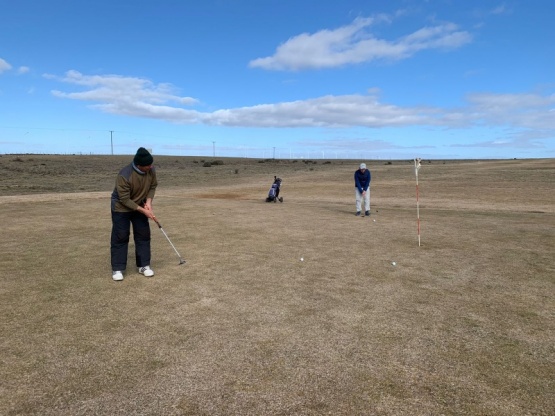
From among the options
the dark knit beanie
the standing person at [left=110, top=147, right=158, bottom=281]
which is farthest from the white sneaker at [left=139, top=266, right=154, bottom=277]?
the dark knit beanie

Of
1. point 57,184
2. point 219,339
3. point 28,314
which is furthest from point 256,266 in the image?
point 57,184

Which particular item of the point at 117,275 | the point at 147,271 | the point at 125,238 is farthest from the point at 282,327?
the point at 125,238

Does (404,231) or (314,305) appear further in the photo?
(404,231)

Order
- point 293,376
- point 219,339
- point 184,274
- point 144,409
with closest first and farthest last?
point 144,409, point 293,376, point 219,339, point 184,274

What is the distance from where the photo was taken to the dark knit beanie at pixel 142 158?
7294mm

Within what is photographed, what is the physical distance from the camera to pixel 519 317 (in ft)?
18.0

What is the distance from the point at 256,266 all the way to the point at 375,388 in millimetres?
4442

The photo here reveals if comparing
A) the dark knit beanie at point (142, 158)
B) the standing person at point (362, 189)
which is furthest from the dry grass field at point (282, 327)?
the standing person at point (362, 189)

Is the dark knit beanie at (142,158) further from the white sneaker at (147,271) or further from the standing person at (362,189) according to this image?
the standing person at (362,189)

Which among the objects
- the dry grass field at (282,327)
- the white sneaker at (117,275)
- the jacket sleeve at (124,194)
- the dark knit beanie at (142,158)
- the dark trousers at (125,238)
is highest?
the dark knit beanie at (142,158)

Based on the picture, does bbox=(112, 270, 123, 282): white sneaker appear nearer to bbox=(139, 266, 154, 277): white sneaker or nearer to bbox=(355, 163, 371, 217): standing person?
bbox=(139, 266, 154, 277): white sneaker

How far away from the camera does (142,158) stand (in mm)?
7297

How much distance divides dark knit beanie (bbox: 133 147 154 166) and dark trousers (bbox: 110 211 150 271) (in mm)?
983

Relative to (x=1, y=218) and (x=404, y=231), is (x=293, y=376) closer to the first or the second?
(x=404, y=231)
